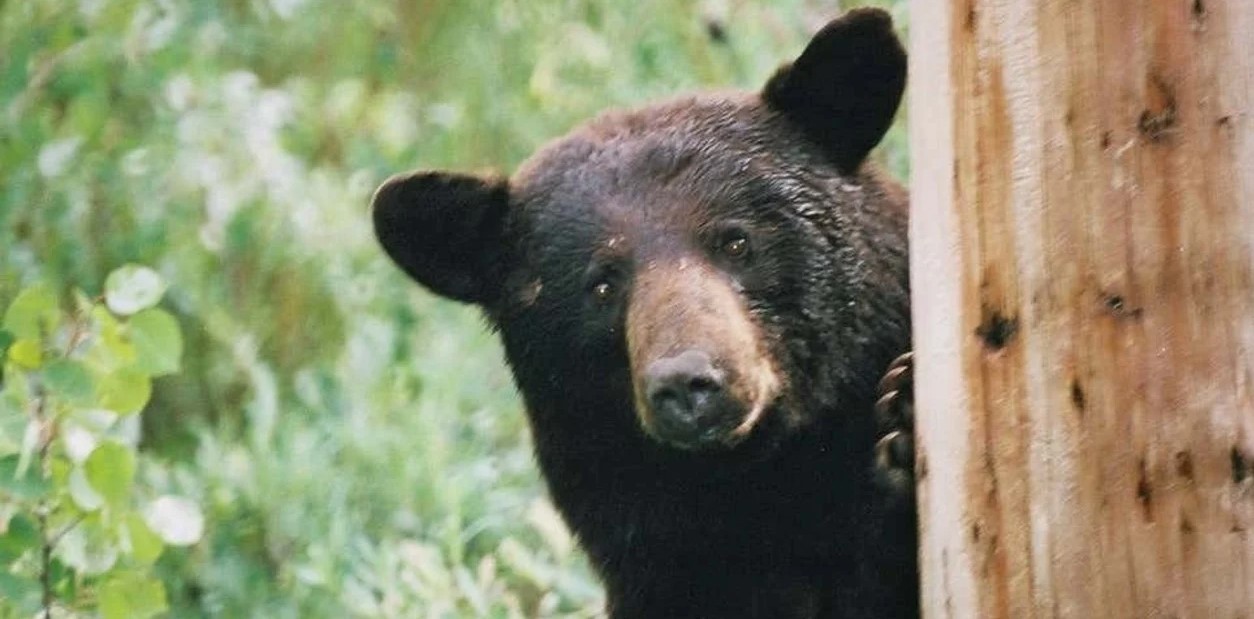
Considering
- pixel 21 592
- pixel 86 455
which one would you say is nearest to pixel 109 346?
pixel 86 455

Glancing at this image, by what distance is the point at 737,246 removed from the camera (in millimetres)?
4016

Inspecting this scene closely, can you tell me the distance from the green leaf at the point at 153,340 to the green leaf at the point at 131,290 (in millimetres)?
54

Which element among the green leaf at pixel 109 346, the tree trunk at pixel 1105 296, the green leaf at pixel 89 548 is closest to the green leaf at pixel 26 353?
the green leaf at pixel 109 346

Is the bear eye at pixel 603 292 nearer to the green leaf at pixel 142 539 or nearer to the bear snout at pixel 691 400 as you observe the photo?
the bear snout at pixel 691 400

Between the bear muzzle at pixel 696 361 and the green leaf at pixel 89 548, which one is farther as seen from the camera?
the green leaf at pixel 89 548

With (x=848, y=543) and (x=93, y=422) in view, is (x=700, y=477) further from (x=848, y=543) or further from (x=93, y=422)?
(x=93, y=422)

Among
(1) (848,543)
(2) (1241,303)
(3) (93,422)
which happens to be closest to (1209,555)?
(2) (1241,303)

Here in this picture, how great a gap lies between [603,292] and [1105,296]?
64.5 inches

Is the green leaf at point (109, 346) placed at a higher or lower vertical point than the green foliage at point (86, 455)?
higher

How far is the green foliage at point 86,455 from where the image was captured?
4.11m

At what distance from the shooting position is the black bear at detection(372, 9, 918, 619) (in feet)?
12.8

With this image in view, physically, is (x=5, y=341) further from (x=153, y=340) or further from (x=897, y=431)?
(x=897, y=431)

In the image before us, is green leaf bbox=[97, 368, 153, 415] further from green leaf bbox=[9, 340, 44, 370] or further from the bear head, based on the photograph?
the bear head

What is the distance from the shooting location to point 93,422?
4203 millimetres
